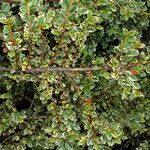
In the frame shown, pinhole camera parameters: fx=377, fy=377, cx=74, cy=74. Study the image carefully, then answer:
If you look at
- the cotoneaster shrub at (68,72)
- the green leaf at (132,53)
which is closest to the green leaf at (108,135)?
the cotoneaster shrub at (68,72)

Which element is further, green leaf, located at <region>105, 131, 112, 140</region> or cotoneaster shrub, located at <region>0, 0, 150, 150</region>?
green leaf, located at <region>105, 131, 112, 140</region>

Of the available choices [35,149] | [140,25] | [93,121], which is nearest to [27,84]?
[35,149]

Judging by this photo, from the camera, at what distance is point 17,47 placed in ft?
7.09

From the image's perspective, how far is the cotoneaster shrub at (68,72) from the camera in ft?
7.16

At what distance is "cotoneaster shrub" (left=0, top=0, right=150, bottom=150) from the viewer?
2.18 m

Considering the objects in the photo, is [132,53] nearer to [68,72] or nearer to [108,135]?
[68,72]

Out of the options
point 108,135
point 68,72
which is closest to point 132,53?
point 68,72

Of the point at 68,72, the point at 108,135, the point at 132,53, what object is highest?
the point at 132,53

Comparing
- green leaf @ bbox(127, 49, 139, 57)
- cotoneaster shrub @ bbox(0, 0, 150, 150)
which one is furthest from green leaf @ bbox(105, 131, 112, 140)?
green leaf @ bbox(127, 49, 139, 57)

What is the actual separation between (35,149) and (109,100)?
2.19 ft

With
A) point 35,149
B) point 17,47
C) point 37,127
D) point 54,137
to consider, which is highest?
point 17,47

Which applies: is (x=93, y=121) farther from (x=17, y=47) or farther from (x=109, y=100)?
(x=17, y=47)

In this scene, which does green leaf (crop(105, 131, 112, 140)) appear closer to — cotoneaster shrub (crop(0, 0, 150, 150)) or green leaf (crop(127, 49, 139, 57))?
cotoneaster shrub (crop(0, 0, 150, 150))

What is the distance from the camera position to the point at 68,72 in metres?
2.36
